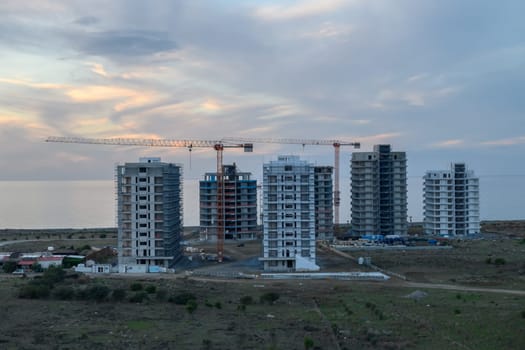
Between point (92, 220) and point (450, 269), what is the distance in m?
104

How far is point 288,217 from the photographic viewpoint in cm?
6272

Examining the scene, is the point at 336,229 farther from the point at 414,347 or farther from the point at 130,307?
the point at 414,347

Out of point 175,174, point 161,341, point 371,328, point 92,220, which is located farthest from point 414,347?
point 92,220

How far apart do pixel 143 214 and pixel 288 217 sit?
14.7 meters

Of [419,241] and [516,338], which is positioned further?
[419,241]

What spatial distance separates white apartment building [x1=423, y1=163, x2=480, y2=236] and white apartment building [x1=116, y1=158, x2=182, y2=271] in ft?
172

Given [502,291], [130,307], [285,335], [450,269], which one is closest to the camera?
[285,335]

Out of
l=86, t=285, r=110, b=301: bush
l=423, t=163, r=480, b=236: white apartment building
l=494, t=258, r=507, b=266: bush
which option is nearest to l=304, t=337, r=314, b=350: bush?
l=86, t=285, r=110, b=301: bush

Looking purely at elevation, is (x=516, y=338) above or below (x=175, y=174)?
below

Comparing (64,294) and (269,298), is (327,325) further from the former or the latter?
(64,294)

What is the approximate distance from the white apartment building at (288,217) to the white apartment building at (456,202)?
4246cm

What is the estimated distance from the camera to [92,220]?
144 metres

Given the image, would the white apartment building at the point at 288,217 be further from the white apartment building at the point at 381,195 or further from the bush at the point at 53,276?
the white apartment building at the point at 381,195

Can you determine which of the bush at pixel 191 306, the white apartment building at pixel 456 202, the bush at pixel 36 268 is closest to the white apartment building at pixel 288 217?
the bush at pixel 36 268
